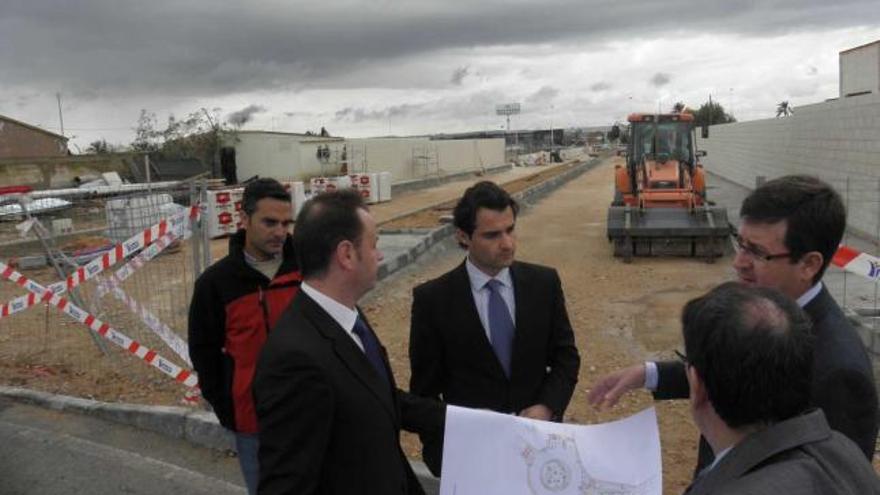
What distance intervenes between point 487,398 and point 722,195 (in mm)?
26695

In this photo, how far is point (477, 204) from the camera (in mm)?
3012

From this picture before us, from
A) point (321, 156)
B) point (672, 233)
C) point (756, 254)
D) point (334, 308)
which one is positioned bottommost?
point (672, 233)

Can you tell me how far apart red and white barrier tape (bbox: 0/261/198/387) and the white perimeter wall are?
28.3 feet

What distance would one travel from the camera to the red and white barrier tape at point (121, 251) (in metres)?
5.84

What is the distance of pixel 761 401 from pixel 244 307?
2.43m

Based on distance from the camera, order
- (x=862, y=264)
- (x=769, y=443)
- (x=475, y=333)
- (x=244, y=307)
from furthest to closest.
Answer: (x=862, y=264) < (x=244, y=307) < (x=475, y=333) < (x=769, y=443)

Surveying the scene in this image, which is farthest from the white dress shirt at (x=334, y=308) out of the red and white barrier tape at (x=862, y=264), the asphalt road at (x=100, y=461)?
the red and white barrier tape at (x=862, y=264)

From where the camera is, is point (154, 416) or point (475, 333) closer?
point (475, 333)

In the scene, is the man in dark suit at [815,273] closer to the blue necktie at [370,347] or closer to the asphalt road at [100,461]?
the blue necktie at [370,347]

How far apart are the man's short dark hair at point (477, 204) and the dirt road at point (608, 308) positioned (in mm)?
2504

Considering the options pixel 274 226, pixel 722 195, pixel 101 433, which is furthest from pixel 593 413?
pixel 722 195

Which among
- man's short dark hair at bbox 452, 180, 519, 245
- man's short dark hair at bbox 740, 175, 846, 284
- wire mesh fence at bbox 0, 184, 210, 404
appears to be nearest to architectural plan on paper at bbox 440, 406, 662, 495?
man's short dark hair at bbox 740, 175, 846, 284

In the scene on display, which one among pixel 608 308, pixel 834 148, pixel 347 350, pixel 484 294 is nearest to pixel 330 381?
pixel 347 350

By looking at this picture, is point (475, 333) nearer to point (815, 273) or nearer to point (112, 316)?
point (815, 273)
